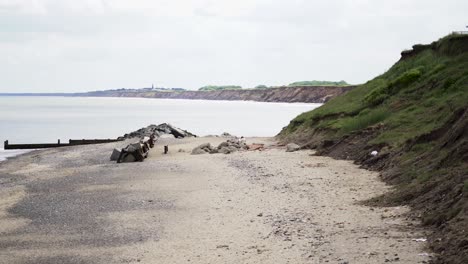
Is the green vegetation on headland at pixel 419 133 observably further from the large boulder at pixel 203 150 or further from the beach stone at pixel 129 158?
the beach stone at pixel 129 158

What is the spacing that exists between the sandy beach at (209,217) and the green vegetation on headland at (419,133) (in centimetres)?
76

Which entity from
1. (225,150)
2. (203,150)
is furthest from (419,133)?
(203,150)

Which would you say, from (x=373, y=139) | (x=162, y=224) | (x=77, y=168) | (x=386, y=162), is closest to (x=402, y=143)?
(x=386, y=162)

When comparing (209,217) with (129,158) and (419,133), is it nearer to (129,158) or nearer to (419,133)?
(419,133)

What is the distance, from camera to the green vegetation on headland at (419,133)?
1312 cm

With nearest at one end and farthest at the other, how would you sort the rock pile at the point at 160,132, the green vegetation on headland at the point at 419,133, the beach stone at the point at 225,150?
the green vegetation on headland at the point at 419,133, the beach stone at the point at 225,150, the rock pile at the point at 160,132

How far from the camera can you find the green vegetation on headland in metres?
13.1

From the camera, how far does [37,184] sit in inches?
1024

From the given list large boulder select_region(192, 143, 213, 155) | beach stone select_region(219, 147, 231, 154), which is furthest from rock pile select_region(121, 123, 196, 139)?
beach stone select_region(219, 147, 231, 154)

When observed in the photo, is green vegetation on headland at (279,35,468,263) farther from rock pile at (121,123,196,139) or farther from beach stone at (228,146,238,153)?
rock pile at (121,123,196,139)

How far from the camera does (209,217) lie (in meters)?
16.8

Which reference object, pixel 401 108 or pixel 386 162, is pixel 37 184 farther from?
pixel 401 108

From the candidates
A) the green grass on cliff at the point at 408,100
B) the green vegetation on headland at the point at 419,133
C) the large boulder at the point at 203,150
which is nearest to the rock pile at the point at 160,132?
the green vegetation on headland at the point at 419,133

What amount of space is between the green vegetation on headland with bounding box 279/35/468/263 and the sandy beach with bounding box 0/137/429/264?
76cm
